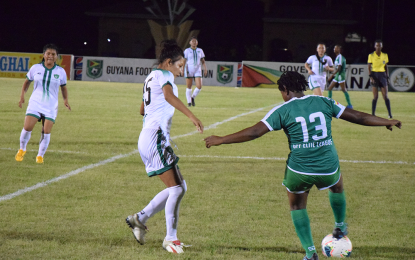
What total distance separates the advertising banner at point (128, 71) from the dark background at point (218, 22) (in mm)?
22733

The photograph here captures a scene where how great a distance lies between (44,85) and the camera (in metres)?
8.84

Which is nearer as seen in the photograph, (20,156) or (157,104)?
(157,104)

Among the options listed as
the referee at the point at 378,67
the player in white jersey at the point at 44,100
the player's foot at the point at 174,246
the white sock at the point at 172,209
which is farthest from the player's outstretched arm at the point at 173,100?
the referee at the point at 378,67

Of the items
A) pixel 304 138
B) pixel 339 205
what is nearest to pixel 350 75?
pixel 339 205

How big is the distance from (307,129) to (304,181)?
15.5 inches

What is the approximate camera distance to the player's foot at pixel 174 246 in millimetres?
4644

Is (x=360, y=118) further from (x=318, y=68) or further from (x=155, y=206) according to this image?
(x=318, y=68)

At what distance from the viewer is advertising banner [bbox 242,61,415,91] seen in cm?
2947

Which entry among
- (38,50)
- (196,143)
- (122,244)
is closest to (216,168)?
(196,143)

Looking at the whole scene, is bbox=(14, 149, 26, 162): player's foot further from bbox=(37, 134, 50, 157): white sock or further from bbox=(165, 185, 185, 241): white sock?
bbox=(165, 185, 185, 241): white sock

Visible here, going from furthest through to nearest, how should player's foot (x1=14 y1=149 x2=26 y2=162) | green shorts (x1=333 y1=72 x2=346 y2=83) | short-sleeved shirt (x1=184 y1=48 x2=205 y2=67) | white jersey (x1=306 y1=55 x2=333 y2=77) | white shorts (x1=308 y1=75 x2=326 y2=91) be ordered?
green shorts (x1=333 y1=72 x2=346 y2=83) < short-sleeved shirt (x1=184 y1=48 x2=205 y2=67) < white jersey (x1=306 y1=55 x2=333 y2=77) < white shorts (x1=308 y1=75 x2=326 y2=91) < player's foot (x1=14 y1=149 x2=26 y2=162)

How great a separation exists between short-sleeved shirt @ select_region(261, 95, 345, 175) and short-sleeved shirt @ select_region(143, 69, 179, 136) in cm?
98

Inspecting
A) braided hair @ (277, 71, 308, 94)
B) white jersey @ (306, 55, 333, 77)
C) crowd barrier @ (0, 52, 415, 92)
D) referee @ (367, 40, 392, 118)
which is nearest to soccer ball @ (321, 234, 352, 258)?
braided hair @ (277, 71, 308, 94)

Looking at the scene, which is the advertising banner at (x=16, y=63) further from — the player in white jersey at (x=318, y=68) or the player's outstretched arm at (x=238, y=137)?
the player's outstretched arm at (x=238, y=137)
